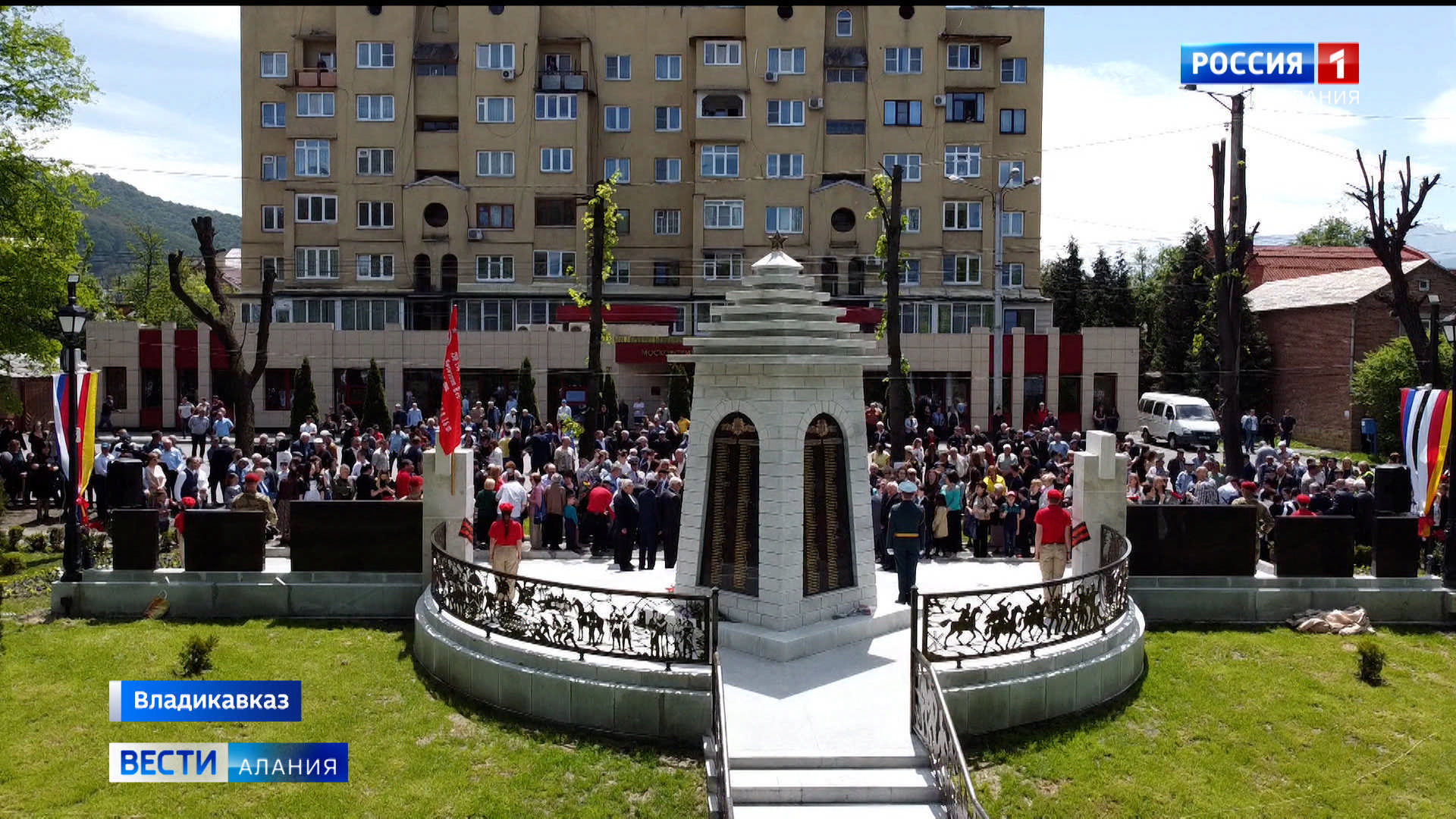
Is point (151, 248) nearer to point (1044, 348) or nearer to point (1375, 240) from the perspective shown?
point (1044, 348)

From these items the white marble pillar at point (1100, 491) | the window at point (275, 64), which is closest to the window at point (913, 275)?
the window at point (275, 64)

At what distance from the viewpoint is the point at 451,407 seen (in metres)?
15.4

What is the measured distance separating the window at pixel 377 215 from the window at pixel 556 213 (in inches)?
257

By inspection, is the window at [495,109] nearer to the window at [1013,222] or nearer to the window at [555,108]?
the window at [555,108]

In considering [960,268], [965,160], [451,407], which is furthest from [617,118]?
[451,407]

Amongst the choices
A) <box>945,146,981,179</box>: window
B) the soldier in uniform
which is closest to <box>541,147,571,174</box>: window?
<box>945,146,981,179</box>: window

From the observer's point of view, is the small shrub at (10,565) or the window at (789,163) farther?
the window at (789,163)

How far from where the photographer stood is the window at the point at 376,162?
158 ft

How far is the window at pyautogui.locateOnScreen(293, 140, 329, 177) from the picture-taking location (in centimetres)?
4838

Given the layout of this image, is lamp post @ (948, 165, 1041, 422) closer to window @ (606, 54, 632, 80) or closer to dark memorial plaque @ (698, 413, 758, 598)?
window @ (606, 54, 632, 80)

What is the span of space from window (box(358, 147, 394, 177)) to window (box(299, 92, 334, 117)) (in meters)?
2.30

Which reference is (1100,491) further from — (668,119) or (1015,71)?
(668,119)

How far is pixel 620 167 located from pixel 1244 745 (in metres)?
42.5

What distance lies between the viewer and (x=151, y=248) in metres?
75.9
